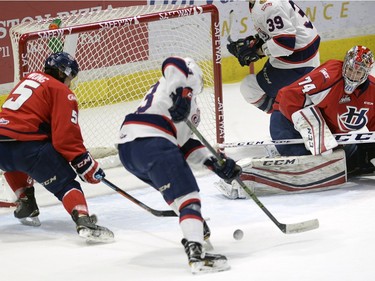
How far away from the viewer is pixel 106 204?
18.4ft

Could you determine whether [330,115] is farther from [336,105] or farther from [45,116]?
[45,116]

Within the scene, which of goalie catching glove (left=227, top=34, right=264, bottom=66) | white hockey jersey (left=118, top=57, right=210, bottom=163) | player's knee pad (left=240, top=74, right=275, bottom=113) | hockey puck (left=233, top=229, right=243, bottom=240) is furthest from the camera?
player's knee pad (left=240, top=74, right=275, bottom=113)

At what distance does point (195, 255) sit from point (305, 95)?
1.66m

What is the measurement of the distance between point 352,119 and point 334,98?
0.55 feet

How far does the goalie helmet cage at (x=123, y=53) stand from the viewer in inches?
235

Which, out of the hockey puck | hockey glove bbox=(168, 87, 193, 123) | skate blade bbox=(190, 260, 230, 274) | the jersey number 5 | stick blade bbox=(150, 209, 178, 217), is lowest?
stick blade bbox=(150, 209, 178, 217)

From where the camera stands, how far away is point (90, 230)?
4777mm

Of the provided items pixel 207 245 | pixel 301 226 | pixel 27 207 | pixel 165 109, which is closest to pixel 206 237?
pixel 207 245

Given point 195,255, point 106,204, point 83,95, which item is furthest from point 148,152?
point 83,95

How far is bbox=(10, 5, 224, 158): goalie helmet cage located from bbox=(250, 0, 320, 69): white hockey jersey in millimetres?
289

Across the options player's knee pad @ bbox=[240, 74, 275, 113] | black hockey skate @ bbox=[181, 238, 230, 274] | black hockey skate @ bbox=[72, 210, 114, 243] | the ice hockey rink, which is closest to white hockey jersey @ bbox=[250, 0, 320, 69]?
player's knee pad @ bbox=[240, 74, 275, 113]

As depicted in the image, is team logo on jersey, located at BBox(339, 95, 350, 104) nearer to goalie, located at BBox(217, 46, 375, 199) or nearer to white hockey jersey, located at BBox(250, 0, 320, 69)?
goalie, located at BBox(217, 46, 375, 199)

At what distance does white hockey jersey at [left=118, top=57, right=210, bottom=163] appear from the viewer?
4355 millimetres

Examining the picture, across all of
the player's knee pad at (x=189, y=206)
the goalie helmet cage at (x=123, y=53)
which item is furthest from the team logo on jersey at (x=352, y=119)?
the player's knee pad at (x=189, y=206)
